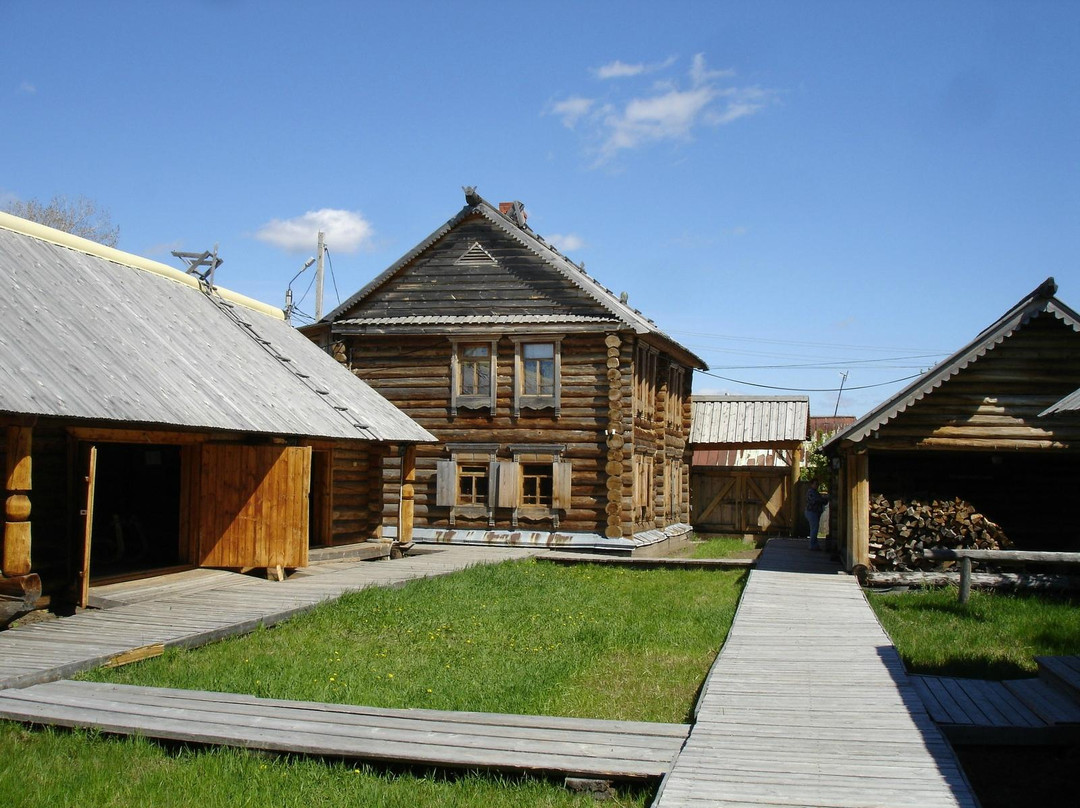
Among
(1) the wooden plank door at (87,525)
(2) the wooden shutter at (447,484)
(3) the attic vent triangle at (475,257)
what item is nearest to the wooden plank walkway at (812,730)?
(1) the wooden plank door at (87,525)

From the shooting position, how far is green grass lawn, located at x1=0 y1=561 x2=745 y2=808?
6.55 meters

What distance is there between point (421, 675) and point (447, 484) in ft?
49.8

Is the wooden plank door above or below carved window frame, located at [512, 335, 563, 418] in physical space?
below

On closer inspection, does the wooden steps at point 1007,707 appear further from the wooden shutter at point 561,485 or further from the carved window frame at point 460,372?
→ the carved window frame at point 460,372

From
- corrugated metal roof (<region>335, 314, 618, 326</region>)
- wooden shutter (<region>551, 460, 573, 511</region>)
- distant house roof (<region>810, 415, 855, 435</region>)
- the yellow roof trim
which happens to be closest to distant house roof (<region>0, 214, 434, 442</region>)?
the yellow roof trim

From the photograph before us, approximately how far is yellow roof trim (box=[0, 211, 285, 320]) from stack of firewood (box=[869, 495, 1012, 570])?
13.0 m

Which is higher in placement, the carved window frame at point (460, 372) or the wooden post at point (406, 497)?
the carved window frame at point (460, 372)

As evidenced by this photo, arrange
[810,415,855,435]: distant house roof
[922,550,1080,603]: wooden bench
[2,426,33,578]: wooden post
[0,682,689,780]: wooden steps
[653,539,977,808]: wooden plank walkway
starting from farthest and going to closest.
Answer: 1. [810,415,855,435]: distant house roof
2. [922,550,1080,603]: wooden bench
3. [2,426,33,578]: wooden post
4. [0,682,689,780]: wooden steps
5. [653,539,977,808]: wooden plank walkway

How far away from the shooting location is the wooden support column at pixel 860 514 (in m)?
17.0

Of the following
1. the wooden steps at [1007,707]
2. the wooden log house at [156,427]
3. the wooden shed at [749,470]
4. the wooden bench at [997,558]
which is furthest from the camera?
the wooden shed at [749,470]

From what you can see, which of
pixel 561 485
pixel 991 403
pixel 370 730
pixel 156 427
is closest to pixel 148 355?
pixel 156 427

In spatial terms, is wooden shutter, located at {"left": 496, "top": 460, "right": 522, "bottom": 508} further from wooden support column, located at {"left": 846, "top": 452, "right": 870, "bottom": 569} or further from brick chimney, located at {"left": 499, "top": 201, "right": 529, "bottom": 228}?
wooden support column, located at {"left": 846, "top": 452, "right": 870, "bottom": 569}

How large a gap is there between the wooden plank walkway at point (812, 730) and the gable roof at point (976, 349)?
4846 millimetres

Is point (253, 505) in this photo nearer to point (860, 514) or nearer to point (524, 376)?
point (860, 514)
